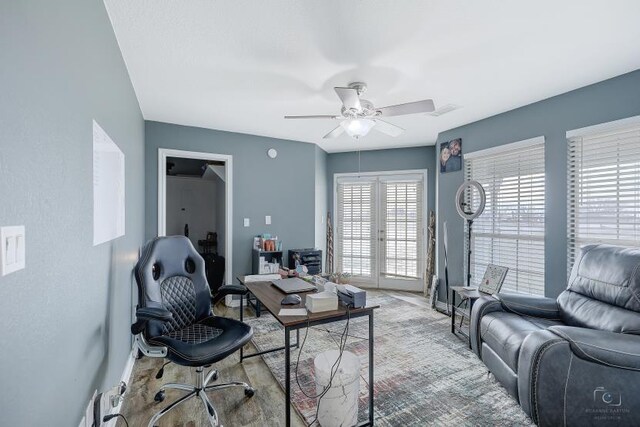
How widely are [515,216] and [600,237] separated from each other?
0.81 metres

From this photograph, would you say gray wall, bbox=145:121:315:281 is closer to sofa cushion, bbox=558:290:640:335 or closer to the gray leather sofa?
the gray leather sofa

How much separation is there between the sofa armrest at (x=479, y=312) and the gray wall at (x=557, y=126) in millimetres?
921

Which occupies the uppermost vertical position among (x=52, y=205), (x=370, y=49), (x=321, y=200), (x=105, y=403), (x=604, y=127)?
(x=370, y=49)

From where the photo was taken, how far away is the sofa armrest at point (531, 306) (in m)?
2.45

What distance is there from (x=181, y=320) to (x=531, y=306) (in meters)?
2.76

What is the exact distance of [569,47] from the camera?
2129 mm

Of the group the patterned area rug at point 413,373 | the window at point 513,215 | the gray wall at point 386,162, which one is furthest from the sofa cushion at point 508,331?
the gray wall at point 386,162

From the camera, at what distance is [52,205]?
1.03m

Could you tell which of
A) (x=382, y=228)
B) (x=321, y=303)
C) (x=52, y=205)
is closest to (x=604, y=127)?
(x=321, y=303)

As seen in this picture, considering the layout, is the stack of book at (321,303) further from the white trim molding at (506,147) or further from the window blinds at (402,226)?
the window blinds at (402,226)

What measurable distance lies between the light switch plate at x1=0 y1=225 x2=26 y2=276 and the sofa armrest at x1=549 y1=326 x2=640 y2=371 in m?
2.35

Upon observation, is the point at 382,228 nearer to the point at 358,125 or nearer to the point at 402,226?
the point at 402,226

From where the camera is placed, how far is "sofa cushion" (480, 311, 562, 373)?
202cm

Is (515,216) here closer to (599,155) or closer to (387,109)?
(599,155)
